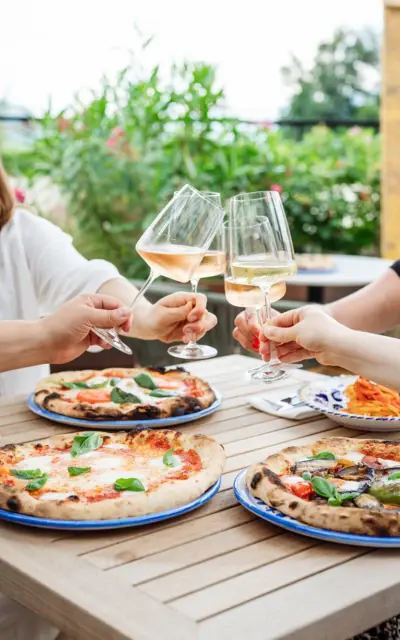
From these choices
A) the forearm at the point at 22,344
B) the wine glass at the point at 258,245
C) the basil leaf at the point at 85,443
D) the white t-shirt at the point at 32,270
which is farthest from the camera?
the white t-shirt at the point at 32,270

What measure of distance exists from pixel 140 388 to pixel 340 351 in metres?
0.64

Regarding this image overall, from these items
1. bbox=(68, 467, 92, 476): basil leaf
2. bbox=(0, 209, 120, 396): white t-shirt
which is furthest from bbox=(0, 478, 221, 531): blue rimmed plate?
bbox=(0, 209, 120, 396): white t-shirt

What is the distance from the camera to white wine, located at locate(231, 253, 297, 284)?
1770 mm

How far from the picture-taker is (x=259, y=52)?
722cm

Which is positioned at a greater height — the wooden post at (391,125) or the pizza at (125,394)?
the wooden post at (391,125)

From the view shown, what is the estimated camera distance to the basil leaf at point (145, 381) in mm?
2111

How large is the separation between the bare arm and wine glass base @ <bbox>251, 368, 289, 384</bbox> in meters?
0.70

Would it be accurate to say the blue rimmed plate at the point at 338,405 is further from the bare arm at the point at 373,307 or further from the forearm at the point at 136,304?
the forearm at the point at 136,304

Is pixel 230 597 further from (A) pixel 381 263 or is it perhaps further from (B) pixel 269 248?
(A) pixel 381 263

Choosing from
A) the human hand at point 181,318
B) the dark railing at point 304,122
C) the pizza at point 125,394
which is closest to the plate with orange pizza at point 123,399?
the pizza at point 125,394

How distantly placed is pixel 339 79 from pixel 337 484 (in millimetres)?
7718

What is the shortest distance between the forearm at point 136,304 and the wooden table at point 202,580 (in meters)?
0.95

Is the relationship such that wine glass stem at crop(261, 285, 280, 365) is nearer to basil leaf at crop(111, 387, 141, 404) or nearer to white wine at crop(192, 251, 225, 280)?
white wine at crop(192, 251, 225, 280)

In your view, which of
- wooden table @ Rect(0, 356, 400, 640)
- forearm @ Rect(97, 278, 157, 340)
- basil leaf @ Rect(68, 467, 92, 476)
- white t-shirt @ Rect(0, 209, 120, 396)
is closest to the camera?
wooden table @ Rect(0, 356, 400, 640)
